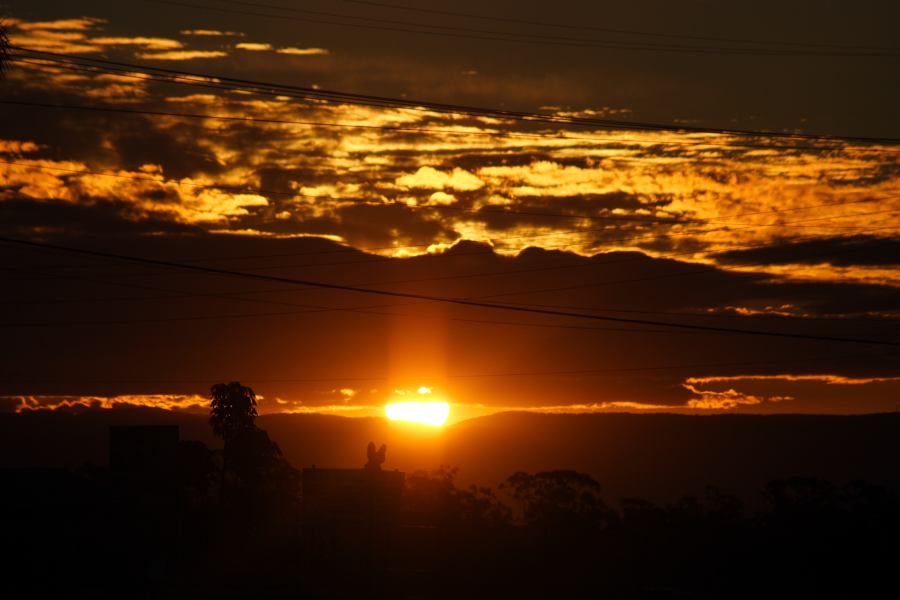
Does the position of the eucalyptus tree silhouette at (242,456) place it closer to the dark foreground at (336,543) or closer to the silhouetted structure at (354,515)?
the dark foreground at (336,543)

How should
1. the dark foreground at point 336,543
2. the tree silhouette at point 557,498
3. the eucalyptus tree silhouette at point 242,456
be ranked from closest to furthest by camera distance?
the dark foreground at point 336,543, the eucalyptus tree silhouette at point 242,456, the tree silhouette at point 557,498

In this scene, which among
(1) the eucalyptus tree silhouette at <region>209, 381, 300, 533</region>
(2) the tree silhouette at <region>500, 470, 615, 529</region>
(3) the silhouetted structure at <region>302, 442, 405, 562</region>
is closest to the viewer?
(3) the silhouetted structure at <region>302, 442, 405, 562</region>

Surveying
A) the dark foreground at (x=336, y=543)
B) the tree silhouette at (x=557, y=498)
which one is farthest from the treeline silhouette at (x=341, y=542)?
the tree silhouette at (x=557, y=498)

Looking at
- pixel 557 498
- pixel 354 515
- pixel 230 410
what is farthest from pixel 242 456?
pixel 557 498

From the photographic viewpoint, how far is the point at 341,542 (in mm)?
67625

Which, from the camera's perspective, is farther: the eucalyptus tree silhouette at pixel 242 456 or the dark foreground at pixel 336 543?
the eucalyptus tree silhouette at pixel 242 456

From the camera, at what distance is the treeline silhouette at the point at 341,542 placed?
4900cm

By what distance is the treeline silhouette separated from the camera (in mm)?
49000

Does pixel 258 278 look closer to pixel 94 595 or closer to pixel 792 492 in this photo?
pixel 94 595

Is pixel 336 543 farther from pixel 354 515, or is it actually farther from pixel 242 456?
pixel 242 456

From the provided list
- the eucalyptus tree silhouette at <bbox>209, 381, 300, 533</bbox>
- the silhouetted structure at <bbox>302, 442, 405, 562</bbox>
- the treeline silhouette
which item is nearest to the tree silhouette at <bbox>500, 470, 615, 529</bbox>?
the treeline silhouette

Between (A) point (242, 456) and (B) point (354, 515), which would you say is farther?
(A) point (242, 456)

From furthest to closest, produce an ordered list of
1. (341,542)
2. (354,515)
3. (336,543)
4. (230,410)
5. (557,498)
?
(557,498) < (230,410) < (354,515) < (341,542) < (336,543)

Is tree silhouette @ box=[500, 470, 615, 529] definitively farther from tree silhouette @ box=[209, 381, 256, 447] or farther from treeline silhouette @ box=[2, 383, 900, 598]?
tree silhouette @ box=[209, 381, 256, 447]
